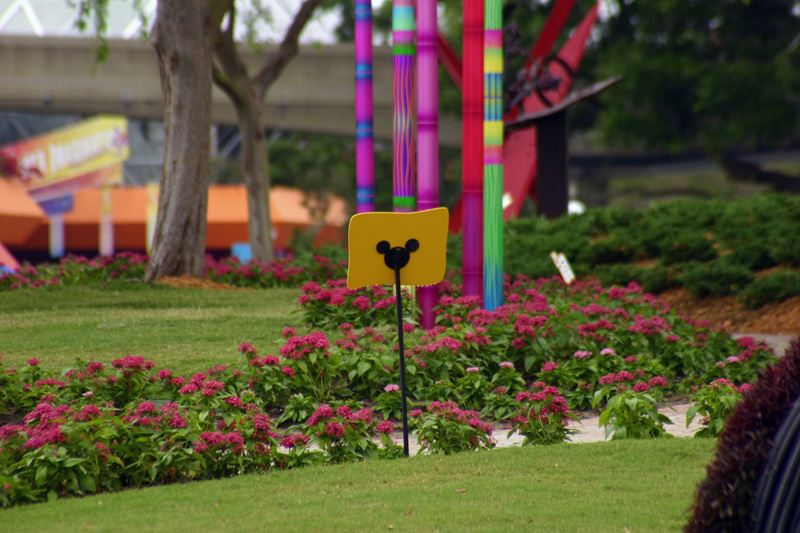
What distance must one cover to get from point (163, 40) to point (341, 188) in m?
20.8

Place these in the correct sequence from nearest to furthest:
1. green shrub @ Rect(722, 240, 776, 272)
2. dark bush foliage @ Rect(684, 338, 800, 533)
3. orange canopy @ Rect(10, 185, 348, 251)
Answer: dark bush foliage @ Rect(684, 338, 800, 533) < green shrub @ Rect(722, 240, 776, 272) < orange canopy @ Rect(10, 185, 348, 251)

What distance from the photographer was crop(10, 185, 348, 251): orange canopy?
113 feet

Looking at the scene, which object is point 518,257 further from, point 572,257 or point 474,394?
point 474,394

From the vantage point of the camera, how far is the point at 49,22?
135ft

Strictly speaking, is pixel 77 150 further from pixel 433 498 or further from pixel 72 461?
pixel 433 498

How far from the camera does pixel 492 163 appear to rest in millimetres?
9914

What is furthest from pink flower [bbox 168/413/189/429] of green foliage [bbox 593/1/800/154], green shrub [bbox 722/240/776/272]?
green foliage [bbox 593/1/800/154]

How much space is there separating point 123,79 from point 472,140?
21313mm

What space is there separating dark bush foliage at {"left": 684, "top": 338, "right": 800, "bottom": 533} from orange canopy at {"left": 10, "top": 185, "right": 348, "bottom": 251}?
31127 millimetres

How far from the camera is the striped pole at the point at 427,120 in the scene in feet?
31.8

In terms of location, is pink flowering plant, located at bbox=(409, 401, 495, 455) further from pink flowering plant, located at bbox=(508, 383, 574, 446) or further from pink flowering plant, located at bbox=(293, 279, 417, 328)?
pink flowering plant, located at bbox=(293, 279, 417, 328)

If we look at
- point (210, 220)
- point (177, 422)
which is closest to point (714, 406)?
point (177, 422)

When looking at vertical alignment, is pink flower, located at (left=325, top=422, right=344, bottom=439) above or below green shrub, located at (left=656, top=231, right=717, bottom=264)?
below

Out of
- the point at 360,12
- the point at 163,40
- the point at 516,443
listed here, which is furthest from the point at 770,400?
the point at 163,40
